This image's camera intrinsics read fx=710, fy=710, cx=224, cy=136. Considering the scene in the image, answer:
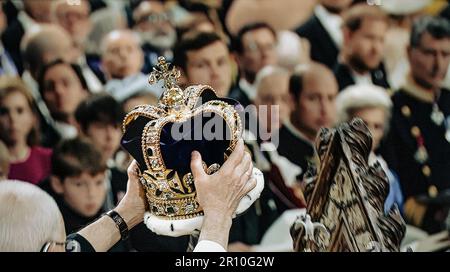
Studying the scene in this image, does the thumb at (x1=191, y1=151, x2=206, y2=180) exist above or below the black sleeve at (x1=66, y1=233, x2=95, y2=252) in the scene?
above

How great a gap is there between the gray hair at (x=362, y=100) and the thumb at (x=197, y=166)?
2010 mm

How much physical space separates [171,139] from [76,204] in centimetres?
212

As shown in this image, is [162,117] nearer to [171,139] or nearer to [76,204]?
[171,139]

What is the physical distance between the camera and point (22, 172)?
11.4ft

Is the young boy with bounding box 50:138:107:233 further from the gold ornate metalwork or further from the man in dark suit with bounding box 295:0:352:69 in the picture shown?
the gold ornate metalwork

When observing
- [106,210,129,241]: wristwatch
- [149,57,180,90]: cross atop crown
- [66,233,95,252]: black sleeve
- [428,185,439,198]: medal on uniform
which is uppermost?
[149,57,180,90]: cross atop crown

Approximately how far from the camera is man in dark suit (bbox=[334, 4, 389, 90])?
336cm

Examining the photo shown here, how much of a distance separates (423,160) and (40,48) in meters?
1.95

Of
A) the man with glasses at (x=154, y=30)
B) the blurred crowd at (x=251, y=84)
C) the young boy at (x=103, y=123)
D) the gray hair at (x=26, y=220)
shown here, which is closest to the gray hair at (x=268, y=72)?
the blurred crowd at (x=251, y=84)

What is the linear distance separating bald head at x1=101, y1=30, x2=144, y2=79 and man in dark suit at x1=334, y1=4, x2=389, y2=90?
0.96 metres

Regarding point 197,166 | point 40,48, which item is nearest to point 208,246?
point 197,166

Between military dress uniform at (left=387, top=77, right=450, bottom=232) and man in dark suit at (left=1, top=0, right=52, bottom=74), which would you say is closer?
military dress uniform at (left=387, top=77, right=450, bottom=232)

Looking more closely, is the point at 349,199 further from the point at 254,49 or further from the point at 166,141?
the point at 254,49

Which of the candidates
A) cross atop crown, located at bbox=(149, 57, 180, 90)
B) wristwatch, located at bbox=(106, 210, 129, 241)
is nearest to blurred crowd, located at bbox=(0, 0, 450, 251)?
wristwatch, located at bbox=(106, 210, 129, 241)
